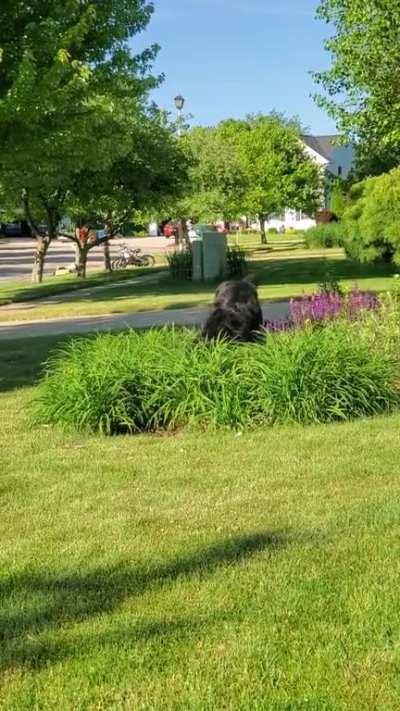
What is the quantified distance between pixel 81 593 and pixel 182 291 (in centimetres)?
1801

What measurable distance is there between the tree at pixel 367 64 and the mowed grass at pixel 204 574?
39.7ft

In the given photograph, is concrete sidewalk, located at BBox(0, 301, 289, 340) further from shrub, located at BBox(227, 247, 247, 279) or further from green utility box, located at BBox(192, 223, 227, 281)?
shrub, located at BBox(227, 247, 247, 279)

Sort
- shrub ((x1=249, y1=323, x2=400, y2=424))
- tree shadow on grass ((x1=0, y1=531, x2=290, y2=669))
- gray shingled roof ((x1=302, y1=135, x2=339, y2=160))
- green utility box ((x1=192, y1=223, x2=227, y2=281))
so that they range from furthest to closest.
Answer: gray shingled roof ((x1=302, y1=135, x2=339, y2=160)), green utility box ((x1=192, y1=223, x2=227, y2=281)), shrub ((x1=249, y1=323, x2=400, y2=424)), tree shadow on grass ((x1=0, y1=531, x2=290, y2=669))

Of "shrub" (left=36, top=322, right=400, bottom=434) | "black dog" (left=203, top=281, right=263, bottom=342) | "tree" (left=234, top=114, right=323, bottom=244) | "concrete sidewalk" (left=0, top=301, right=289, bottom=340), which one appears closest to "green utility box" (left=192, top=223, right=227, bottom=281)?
"concrete sidewalk" (left=0, top=301, right=289, bottom=340)

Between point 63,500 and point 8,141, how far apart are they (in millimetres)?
6732

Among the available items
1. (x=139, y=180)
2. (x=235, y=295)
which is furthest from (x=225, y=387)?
(x=139, y=180)

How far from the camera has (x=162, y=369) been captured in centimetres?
707

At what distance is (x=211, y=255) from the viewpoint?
965 inches

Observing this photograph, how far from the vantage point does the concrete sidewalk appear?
14102 millimetres

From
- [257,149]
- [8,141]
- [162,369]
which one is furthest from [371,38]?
[257,149]

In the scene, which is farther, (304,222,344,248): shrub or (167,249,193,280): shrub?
(304,222,344,248): shrub

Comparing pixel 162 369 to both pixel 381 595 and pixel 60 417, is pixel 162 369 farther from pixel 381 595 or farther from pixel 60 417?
pixel 381 595

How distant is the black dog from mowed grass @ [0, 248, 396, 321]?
5077mm

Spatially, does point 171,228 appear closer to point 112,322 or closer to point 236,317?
point 112,322
